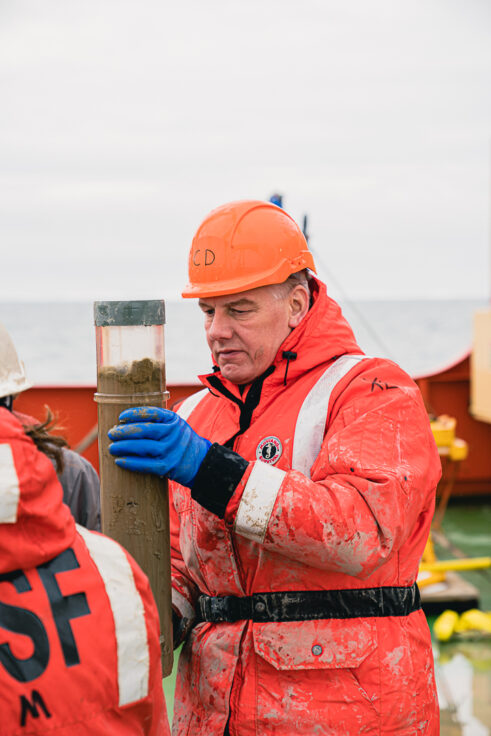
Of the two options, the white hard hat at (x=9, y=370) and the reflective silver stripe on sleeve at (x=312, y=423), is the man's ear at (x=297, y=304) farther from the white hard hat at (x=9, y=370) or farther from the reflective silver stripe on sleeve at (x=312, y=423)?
the white hard hat at (x=9, y=370)

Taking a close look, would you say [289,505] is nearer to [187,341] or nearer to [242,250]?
[242,250]

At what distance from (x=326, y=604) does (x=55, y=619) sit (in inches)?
33.1

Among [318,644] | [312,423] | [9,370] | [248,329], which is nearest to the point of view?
[9,370]

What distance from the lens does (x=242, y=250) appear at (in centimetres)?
208

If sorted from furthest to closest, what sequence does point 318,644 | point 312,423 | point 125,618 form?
1. point 312,423
2. point 318,644
3. point 125,618

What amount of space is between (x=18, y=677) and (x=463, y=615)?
4506 mm

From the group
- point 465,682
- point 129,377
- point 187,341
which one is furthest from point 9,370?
point 187,341

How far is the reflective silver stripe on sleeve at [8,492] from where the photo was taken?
1.26 metres

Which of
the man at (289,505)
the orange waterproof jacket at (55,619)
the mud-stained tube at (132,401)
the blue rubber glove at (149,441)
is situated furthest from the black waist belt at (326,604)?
the orange waterproof jacket at (55,619)

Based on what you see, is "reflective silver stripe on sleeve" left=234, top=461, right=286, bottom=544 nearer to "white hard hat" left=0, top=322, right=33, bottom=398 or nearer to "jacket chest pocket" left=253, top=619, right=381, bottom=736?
"jacket chest pocket" left=253, top=619, right=381, bottom=736

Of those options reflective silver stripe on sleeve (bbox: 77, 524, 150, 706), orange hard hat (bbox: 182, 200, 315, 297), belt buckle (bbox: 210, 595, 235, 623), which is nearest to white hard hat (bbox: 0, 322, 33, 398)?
reflective silver stripe on sleeve (bbox: 77, 524, 150, 706)

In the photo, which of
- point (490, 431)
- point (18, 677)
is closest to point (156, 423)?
point (18, 677)

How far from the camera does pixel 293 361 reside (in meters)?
2.13

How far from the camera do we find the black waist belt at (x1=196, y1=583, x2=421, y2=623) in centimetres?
196
